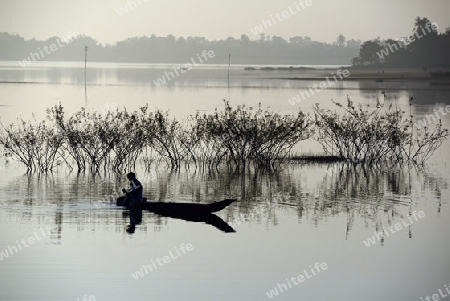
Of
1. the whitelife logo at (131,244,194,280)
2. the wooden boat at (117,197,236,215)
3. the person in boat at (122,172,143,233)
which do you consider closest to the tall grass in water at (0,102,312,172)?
the person in boat at (122,172,143,233)

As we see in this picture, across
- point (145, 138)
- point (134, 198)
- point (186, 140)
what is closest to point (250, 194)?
point (145, 138)

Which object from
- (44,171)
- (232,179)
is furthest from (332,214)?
(44,171)

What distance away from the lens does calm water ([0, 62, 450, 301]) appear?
24344 millimetres

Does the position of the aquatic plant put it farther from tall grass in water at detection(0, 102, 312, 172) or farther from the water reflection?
the water reflection

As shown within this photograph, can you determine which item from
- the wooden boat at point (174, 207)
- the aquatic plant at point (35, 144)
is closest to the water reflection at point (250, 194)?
the wooden boat at point (174, 207)

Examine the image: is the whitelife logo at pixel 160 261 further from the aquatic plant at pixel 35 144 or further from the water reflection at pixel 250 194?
the aquatic plant at pixel 35 144

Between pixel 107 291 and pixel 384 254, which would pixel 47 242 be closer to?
pixel 107 291

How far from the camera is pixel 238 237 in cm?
2997

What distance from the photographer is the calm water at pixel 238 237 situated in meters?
24.3

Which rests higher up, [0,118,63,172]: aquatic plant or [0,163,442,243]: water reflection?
[0,118,63,172]: aquatic plant

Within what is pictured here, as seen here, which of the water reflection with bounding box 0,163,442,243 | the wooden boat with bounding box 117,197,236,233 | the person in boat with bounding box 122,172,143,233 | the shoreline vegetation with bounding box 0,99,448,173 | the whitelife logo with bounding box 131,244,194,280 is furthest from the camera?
the shoreline vegetation with bounding box 0,99,448,173

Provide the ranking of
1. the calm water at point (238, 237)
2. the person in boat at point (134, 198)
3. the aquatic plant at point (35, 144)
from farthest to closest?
the aquatic plant at point (35, 144) → the person in boat at point (134, 198) → the calm water at point (238, 237)

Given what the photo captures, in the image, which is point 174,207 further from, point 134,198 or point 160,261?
point 160,261

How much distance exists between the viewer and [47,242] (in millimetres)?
28781
